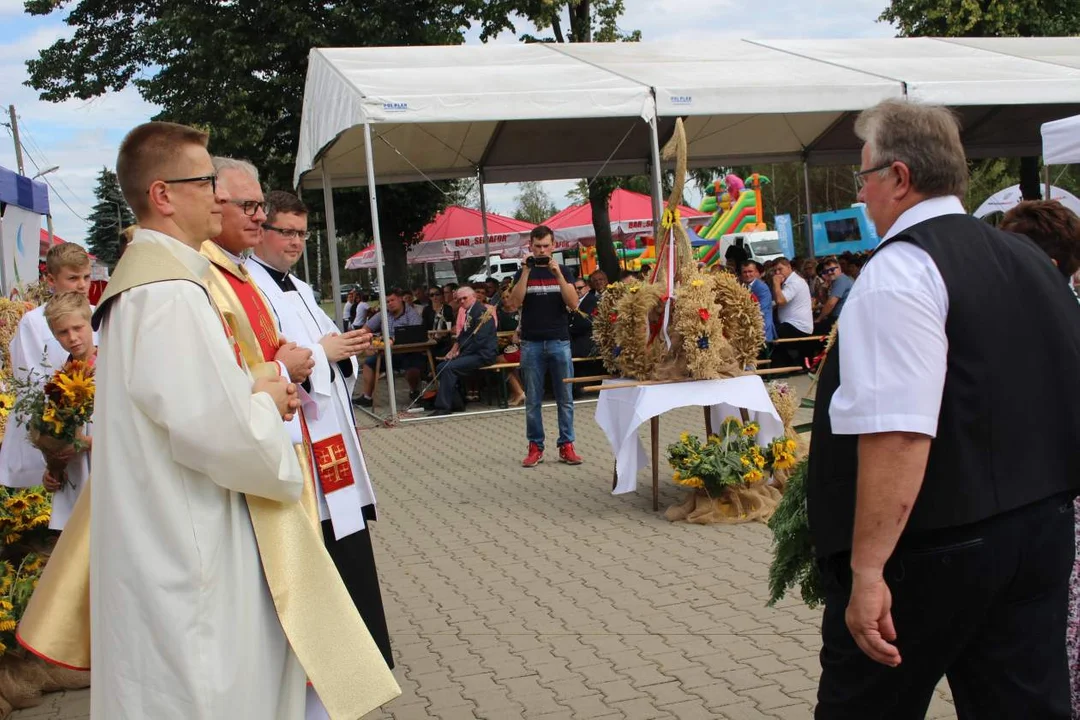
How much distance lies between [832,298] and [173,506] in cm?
1298

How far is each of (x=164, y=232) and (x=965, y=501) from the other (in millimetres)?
1972

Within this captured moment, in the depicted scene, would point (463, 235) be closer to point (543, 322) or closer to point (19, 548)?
point (543, 322)

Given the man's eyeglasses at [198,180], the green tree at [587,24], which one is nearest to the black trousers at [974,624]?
the man's eyeglasses at [198,180]

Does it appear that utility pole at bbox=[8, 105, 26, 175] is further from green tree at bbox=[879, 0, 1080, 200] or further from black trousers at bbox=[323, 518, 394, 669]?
black trousers at bbox=[323, 518, 394, 669]

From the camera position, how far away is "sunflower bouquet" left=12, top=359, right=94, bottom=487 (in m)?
4.65

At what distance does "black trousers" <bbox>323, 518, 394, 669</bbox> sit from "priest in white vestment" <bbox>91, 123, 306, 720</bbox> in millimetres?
1283

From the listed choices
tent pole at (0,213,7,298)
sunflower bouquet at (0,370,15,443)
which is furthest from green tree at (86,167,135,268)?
sunflower bouquet at (0,370,15,443)

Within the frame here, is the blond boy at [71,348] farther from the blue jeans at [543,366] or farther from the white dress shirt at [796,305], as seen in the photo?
the white dress shirt at [796,305]

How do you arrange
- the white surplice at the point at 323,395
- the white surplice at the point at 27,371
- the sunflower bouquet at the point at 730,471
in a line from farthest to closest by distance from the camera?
the sunflower bouquet at the point at 730,471 < the white surplice at the point at 27,371 < the white surplice at the point at 323,395

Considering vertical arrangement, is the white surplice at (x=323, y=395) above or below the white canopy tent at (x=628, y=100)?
below

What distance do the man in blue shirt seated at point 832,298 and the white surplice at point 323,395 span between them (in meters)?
11.0

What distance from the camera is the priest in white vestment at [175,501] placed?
2490mm

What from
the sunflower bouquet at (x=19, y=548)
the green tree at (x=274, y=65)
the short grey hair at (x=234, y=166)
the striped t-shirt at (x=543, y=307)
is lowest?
the sunflower bouquet at (x=19, y=548)

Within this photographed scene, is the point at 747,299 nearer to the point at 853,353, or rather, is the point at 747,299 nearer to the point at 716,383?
the point at 716,383
